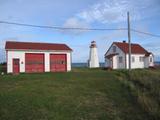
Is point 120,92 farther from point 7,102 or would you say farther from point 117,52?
point 117,52

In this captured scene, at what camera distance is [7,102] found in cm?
1209

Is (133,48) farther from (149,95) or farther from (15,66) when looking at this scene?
(149,95)

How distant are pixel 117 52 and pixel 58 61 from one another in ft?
49.7

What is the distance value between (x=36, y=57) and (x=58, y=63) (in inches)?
122

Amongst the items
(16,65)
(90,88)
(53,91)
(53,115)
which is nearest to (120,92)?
(90,88)

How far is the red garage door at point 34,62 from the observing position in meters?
32.8

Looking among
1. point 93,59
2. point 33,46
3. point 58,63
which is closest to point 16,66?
point 33,46

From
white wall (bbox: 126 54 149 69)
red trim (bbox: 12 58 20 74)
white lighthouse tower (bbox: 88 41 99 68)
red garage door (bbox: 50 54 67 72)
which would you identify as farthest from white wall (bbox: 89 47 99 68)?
red trim (bbox: 12 58 20 74)

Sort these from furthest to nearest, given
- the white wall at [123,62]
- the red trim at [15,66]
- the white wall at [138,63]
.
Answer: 1. the white wall at [138,63]
2. the white wall at [123,62]
3. the red trim at [15,66]

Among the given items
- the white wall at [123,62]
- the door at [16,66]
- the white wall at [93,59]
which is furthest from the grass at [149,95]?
the white wall at [93,59]

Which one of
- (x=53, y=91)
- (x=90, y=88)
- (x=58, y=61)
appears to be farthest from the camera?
(x=58, y=61)

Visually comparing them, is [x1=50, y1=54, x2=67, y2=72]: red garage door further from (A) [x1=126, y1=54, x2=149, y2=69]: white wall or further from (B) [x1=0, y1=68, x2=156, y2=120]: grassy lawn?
(B) [x1=0, y1=68, x2=156, y2=120]: grassy lawn

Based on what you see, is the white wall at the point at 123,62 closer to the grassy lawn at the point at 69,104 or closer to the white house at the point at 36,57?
the white house at the point at 36,57

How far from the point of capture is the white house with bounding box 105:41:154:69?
148 feet
